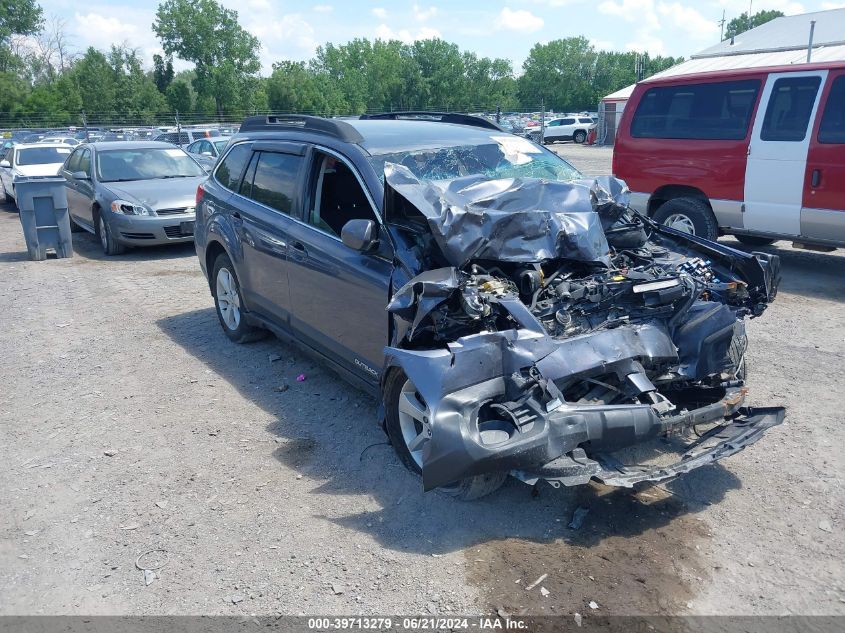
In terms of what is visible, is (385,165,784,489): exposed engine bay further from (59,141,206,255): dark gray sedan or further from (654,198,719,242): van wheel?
(59,141,206,255): dark gray sedan

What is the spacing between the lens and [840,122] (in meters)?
7.48

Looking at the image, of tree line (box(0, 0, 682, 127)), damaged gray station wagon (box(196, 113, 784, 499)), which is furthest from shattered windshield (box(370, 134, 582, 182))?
tree line (box(0, 0, 682, 127))

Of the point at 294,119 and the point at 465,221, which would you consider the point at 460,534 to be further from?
the point at 294,119

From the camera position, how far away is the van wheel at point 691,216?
8617 mm

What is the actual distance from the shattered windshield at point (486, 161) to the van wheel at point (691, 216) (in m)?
3.66

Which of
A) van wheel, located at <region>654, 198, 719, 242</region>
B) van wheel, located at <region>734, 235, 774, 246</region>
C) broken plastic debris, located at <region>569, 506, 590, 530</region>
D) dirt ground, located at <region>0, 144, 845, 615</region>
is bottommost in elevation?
dirt ground, located at <region>0, 144, 845, 615</region>

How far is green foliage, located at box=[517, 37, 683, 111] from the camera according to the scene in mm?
81812

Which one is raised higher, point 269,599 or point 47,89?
point 47,89

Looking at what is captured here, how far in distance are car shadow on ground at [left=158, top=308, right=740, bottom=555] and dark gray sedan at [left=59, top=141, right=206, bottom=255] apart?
21.6ft

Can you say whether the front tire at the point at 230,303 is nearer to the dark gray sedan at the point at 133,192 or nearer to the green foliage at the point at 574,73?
the dark gray sedan at the point at 133,192

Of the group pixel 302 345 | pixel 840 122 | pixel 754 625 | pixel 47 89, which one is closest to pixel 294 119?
pixel 302 345

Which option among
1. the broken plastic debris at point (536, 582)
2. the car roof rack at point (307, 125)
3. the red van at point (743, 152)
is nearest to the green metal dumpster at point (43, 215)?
the car roof rack at point (307, 125)

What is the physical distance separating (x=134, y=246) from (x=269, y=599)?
30.4ft

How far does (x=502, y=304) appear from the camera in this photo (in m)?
3.66
